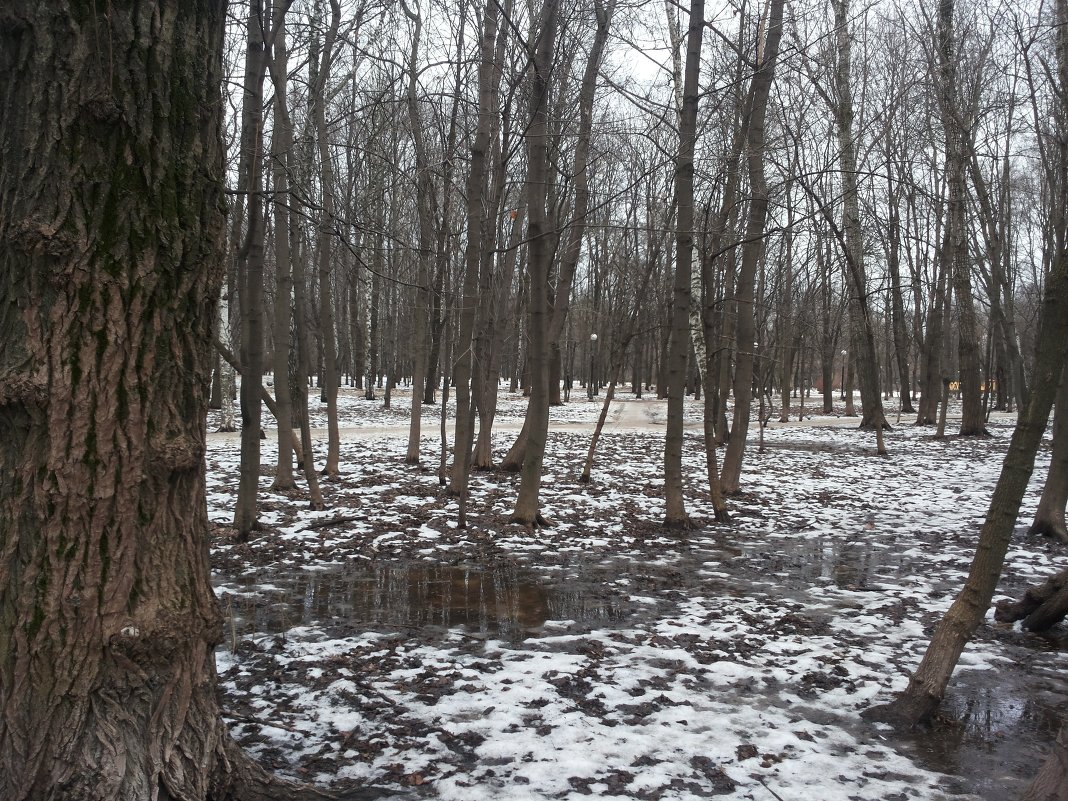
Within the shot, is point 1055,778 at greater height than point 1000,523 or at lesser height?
lesser

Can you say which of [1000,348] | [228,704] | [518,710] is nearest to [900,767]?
[518,710]

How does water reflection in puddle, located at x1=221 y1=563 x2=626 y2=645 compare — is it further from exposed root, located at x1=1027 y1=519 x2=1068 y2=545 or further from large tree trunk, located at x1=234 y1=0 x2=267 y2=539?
exposed root, located at x1=1027 y1=519 x2=1068 y2=545

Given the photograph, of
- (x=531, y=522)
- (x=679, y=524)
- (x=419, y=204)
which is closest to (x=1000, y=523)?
(x=679, y=524)

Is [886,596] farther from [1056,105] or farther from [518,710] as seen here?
[1056,105]

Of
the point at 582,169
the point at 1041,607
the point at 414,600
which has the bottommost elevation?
the point at 414,600

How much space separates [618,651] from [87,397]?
3.35 metres

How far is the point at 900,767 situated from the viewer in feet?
→ 10.4

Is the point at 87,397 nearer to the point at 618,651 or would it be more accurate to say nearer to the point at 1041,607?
the point at 618,651

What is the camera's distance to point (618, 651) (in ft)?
14.7

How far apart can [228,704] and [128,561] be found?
166 cm

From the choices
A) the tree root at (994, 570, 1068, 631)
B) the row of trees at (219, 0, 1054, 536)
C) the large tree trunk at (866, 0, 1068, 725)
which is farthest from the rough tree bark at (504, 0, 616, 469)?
the large tree trunk at (866, 0, 1068, 725)

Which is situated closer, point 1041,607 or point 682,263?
point 1041,607

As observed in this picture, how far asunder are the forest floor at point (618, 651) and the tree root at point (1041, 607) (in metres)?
0.10

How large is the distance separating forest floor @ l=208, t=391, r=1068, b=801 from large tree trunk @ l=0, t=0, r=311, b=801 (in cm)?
102
